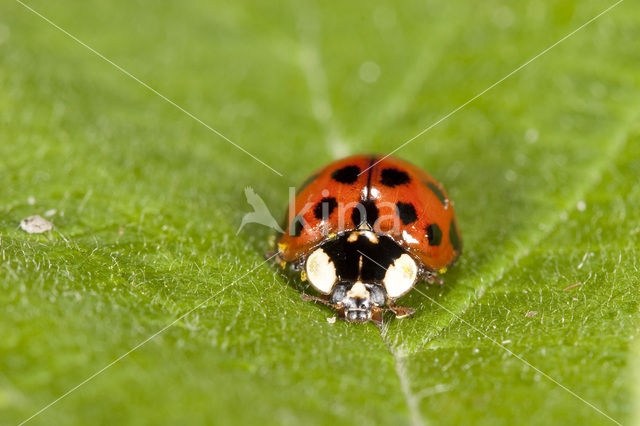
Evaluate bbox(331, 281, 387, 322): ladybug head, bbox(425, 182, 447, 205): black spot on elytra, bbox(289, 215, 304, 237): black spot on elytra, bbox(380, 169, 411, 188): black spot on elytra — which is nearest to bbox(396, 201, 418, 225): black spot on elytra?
bbox(380, 169, 411, 188): black spot on elytra

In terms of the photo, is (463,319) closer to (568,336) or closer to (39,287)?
(568,336)

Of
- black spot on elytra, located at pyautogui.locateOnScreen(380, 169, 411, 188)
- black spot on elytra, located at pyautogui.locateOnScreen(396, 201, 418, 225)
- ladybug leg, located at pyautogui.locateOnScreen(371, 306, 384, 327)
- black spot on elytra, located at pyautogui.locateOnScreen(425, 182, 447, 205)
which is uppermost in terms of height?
black spot on elytra, located at pyautogui.locateOnScreen(425, 182, 447, 205)

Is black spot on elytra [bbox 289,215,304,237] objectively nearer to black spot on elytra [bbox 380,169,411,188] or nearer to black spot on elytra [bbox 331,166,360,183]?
black spot on elytra [bbox 331,166,360,183]

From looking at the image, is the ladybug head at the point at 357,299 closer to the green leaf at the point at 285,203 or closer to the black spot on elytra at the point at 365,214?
the green leaf at the point at 285,203

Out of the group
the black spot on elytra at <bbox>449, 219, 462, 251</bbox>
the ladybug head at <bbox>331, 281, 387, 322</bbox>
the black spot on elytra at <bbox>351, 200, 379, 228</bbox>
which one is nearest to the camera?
the ladybug head at <bbox>331, 281, 387, 322</bbox>

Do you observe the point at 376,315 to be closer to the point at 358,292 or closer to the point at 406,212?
the point at 358,292

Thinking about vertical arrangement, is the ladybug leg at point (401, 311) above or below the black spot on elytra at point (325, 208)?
below

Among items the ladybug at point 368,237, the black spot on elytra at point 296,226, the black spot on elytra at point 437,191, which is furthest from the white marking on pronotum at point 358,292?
the black spot on elytra at point 437,191

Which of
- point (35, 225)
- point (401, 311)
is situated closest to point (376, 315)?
point (401, 311)
